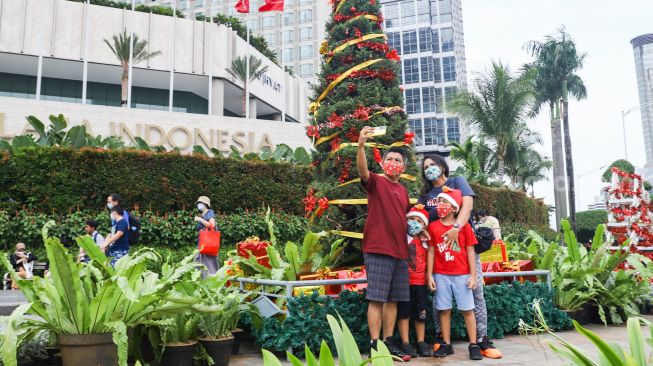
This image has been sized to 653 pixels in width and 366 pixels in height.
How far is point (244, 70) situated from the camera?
31.5 m

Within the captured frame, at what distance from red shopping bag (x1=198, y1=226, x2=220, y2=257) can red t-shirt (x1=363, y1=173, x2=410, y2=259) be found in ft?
13.1

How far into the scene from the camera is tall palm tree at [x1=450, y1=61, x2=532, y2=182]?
23.8m

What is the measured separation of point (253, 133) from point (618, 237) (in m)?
18.4

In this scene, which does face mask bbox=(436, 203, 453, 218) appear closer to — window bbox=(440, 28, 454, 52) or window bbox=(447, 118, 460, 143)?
window bbox=(447, 118, 460, 143)

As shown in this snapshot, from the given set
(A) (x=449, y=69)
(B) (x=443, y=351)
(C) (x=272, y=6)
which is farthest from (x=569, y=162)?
(A) (x=449, y=69)

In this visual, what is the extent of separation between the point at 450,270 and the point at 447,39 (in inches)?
2322

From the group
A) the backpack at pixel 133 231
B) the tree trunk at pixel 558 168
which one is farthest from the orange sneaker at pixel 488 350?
the tree trunk at pixel 558 168

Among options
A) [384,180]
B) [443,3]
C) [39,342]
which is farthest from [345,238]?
[443,3]

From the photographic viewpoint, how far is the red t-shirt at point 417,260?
14.8ft

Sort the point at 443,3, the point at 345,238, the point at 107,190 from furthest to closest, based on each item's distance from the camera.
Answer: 1. the point at 443,3
2. the point at 107,190
3. the point at 345,238

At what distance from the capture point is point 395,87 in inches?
226

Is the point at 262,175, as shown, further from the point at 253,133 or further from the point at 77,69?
the point at 77,69

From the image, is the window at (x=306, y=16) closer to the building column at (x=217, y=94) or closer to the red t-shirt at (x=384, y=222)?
the building column at (x=217, y=94)

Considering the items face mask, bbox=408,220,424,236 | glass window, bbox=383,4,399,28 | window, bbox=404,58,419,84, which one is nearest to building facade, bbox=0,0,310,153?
face mask, bbox=408,220,424,236
